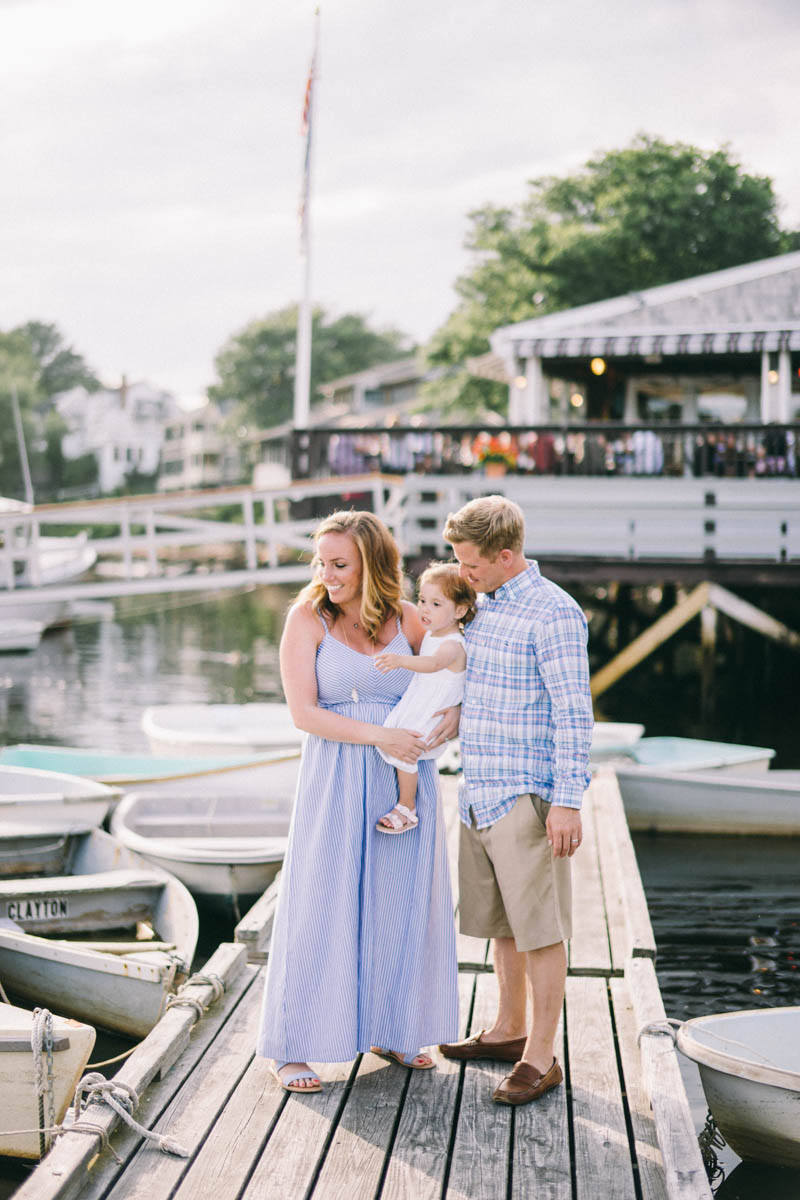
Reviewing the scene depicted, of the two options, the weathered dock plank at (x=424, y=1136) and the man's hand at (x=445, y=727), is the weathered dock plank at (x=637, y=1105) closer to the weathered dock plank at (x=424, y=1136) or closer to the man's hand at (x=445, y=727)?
the weathered dock plank at (x=424, y=1136)

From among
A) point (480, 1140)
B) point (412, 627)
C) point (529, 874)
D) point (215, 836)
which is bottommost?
point (215, 836)

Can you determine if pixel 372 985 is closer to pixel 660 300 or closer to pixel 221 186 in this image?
pixel 660 300

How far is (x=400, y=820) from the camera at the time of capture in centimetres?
391

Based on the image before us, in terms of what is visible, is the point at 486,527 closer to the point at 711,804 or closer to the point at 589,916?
the point at 589,916

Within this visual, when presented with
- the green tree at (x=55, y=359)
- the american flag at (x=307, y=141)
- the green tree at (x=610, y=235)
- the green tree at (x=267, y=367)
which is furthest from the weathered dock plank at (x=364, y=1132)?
the green tree at (x=55, y=359)

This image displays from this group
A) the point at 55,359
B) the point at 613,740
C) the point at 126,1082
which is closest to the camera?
the point at 126,1082

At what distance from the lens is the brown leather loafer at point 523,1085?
12.8 ft

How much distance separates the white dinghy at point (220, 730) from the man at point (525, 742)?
321 inches

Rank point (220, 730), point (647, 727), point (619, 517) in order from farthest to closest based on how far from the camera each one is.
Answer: point (647, 727) < point (619, 517) < point (220, 730)

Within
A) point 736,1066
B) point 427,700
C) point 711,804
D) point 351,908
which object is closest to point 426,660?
point 427,700

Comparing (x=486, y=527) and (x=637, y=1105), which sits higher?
(x=486, y=527)

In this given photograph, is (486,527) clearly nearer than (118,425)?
Yes

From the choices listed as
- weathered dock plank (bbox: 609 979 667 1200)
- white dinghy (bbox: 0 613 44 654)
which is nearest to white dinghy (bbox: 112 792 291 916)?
weathered dock plank (bbox: 609 979 667 1200)

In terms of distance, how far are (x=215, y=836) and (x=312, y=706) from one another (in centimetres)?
600
